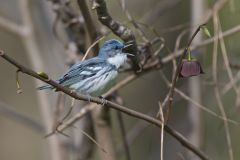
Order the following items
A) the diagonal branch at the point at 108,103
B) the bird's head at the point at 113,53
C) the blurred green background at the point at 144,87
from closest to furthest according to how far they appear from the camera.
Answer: the diagonal branch at the point at 108,103
the bird's head at the point at 113,53
the blurred green background at the point at 144,87

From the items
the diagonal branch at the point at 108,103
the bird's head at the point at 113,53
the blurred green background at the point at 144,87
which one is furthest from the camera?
the blurred green background at the point at 144,87

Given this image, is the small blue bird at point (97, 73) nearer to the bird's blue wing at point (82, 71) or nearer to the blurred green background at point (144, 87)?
the bird's blue wing at point (82, 71)

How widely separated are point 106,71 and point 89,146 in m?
0.54

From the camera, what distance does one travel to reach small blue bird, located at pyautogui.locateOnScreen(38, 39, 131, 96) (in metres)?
2.94

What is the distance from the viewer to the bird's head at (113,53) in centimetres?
292

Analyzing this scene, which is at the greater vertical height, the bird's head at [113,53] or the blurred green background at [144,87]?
the bird's head at [113,53]

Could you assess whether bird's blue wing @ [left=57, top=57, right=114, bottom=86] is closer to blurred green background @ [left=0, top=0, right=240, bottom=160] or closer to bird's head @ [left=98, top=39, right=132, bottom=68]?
bird's head @ [left=98, top=39, right=132, bottom=68]

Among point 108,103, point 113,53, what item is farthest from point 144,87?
point 108,103

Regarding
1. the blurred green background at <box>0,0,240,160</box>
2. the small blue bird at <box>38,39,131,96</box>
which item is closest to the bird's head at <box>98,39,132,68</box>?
the small blue bird at <box>38,39,131,96</box>

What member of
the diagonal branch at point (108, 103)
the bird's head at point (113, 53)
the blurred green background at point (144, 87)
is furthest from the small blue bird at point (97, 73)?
the diagonal branch at point (108, 103)

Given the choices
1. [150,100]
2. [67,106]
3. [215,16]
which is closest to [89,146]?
[67,106]

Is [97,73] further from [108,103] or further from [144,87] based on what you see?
[144,87]

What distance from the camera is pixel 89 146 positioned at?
3.37 m

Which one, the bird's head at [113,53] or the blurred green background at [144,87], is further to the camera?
the blurred green background at [144,87]
